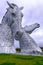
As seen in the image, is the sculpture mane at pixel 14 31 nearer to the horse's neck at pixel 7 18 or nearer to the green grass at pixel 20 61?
the horse's neck at pixel 7 18

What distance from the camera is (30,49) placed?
116ft

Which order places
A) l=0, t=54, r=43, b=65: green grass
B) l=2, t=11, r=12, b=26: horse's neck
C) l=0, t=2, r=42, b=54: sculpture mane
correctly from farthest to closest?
l=2, t=11, r=12, b=26: horse's neck → l=0, t=2, r=42, b=54: sculpture mane → l=0, t=54, r=43, b=65: green grass

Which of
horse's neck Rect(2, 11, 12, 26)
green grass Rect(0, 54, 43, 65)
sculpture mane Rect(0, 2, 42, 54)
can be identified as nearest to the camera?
green grass Rect(0, 54, 43, 65)

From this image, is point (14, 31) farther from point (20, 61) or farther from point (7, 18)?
point (20, 61)

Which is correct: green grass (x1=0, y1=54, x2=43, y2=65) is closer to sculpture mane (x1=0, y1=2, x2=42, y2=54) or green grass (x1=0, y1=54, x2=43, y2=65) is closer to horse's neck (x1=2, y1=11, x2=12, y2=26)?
sculpture mane (x1=0, y1=2, x2=42, y2=54)

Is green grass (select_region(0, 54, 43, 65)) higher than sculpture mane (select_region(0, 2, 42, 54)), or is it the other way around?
sculpture mane (select_region(0, 2, 42, 54))

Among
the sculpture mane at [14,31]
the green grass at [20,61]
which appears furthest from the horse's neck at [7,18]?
the green grass at [20,61]

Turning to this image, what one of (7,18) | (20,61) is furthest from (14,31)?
(20,61)

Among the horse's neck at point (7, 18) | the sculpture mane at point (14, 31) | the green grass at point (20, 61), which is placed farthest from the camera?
the horse's neck at point (7, 18)

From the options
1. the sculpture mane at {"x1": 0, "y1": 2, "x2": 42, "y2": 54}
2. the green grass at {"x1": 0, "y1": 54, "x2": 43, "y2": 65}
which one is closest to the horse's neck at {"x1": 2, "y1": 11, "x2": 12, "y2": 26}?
the sculpture mane at {"x1": 0, "y1": 2, "x2": 42, "y2": 54}

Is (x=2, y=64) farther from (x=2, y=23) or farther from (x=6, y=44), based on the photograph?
(x=2, y=23)

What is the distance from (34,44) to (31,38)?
47.9 inches

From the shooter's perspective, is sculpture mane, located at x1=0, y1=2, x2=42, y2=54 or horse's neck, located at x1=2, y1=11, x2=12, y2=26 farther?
horse's neck, located at x1=2, y1=11, x2=12, y2=26

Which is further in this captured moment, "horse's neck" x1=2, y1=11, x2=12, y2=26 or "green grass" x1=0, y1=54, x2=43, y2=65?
"horse's neck" x1=2, y1=11, x2=12, y2=26
